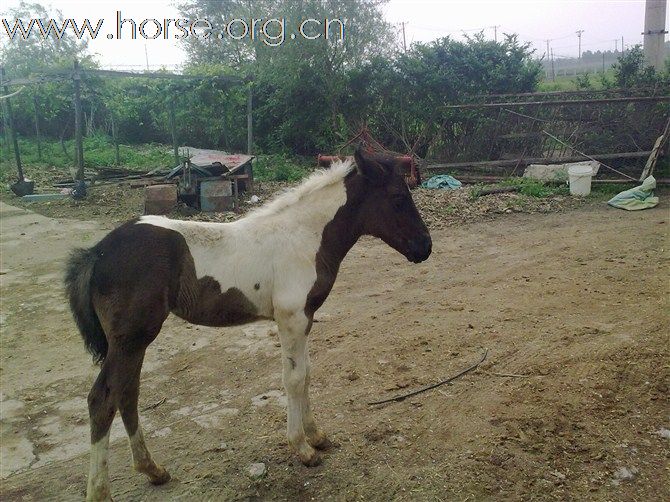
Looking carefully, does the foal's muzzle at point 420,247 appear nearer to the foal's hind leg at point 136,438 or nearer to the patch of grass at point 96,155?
the foal's hind leg at point 136,438

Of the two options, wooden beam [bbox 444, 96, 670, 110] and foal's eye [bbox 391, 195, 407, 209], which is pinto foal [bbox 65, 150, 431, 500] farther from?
wooden beam [bbox 444, 96, 670, 110]

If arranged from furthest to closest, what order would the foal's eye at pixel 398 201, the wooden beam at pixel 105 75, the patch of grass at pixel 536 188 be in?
the wooden beam at pixel 105 75 < the patch of grass at pixel 536 188 < the foal's eye at pixel 398 201

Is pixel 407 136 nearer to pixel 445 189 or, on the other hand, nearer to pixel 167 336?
pixel 445 189

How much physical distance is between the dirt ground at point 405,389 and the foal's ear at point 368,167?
169 centimetres

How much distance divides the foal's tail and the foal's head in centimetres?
158

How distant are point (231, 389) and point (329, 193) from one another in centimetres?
191

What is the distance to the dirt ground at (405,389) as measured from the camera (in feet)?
10.0

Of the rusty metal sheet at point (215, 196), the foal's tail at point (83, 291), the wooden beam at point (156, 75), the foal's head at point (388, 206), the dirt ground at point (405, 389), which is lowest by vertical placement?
the dirt ground at point (405, 389)

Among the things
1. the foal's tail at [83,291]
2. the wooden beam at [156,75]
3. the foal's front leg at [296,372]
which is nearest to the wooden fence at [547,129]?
the wooden beam at [156,75]

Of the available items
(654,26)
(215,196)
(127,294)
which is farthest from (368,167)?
(654,26)

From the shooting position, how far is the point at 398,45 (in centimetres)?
1756

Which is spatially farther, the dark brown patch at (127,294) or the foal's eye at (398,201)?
the foal's eye at (398,201)

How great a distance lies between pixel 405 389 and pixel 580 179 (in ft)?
27.6

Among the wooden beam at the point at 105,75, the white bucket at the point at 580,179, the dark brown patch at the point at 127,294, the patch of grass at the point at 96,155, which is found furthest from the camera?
the patch of grass at the point at 96,155
